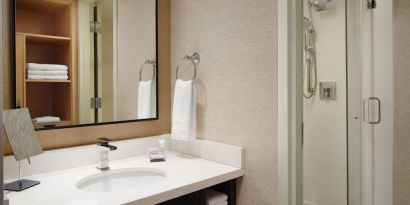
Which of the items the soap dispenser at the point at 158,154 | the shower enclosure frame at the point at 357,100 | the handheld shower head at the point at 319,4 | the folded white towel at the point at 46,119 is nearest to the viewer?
the shower enclosure frame at the point at 357,100

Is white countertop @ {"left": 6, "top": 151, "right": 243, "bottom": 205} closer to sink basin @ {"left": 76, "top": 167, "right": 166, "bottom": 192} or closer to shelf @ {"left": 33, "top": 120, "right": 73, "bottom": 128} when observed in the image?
sink basin @ {"left": 76, "top": 167, "right": 166, "bottom": 192}

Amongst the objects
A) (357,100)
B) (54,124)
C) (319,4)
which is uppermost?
(319,4)

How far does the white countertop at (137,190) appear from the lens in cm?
100

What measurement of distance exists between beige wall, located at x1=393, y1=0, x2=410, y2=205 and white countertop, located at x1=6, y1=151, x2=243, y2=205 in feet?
3.49

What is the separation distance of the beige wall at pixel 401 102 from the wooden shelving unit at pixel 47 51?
1.86 meters

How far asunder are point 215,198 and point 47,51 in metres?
1.10

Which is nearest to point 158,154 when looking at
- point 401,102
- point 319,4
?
point 401,102

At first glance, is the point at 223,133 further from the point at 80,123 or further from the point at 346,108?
the point at 346,108

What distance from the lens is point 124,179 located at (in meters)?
1.42

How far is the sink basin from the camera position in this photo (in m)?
1.33

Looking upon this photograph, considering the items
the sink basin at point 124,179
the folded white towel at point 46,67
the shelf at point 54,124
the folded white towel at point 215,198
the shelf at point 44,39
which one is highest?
the shelf at point 44,39

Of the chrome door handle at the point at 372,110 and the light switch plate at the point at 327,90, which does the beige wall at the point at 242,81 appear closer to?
the chrome door handle at the point at 372,110

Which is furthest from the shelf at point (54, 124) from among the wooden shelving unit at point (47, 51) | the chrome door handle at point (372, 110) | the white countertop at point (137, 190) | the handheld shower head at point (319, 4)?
the handheld shower head at point (319, 4)

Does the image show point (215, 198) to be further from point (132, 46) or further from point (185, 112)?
point (132, 46)
